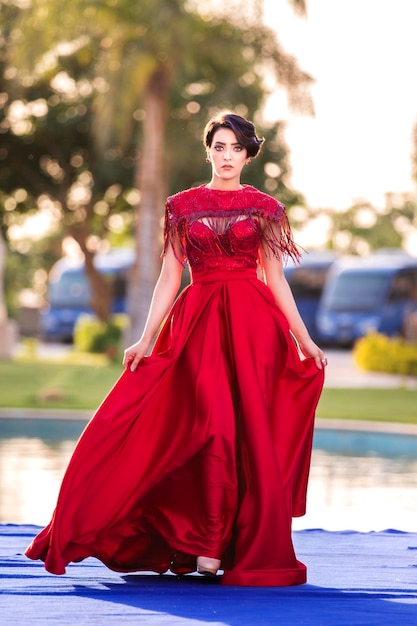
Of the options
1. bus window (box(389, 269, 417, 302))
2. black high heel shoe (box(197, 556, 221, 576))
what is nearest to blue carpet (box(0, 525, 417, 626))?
black high heel shoe (box(197, 556, 221, 576))

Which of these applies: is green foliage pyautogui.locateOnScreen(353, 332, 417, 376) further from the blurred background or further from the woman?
the woman

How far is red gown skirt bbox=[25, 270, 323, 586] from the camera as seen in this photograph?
451cm

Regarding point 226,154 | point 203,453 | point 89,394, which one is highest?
point 226,154

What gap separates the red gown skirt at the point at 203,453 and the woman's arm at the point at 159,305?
45 millimetres

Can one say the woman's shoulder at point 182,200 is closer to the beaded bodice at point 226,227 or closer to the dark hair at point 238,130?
the beaded bodice at point 226,227

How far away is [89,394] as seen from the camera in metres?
16.3

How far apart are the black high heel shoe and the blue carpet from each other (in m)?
0.05

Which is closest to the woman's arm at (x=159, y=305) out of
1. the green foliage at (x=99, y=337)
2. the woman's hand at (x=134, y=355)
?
the woman's hand at (x=134, y=355)

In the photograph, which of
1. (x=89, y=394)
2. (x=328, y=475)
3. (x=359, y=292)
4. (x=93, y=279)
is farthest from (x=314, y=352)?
(x=359, y=292)

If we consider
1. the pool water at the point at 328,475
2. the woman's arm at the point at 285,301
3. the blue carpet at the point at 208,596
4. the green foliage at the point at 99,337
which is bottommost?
the blue carpet at the point at 208,596

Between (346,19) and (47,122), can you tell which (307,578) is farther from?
(47,122)

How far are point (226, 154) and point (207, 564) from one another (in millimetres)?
1395

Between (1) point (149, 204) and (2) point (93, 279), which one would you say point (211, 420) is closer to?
(1) point (149, 204)

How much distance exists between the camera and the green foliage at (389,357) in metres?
22.4
